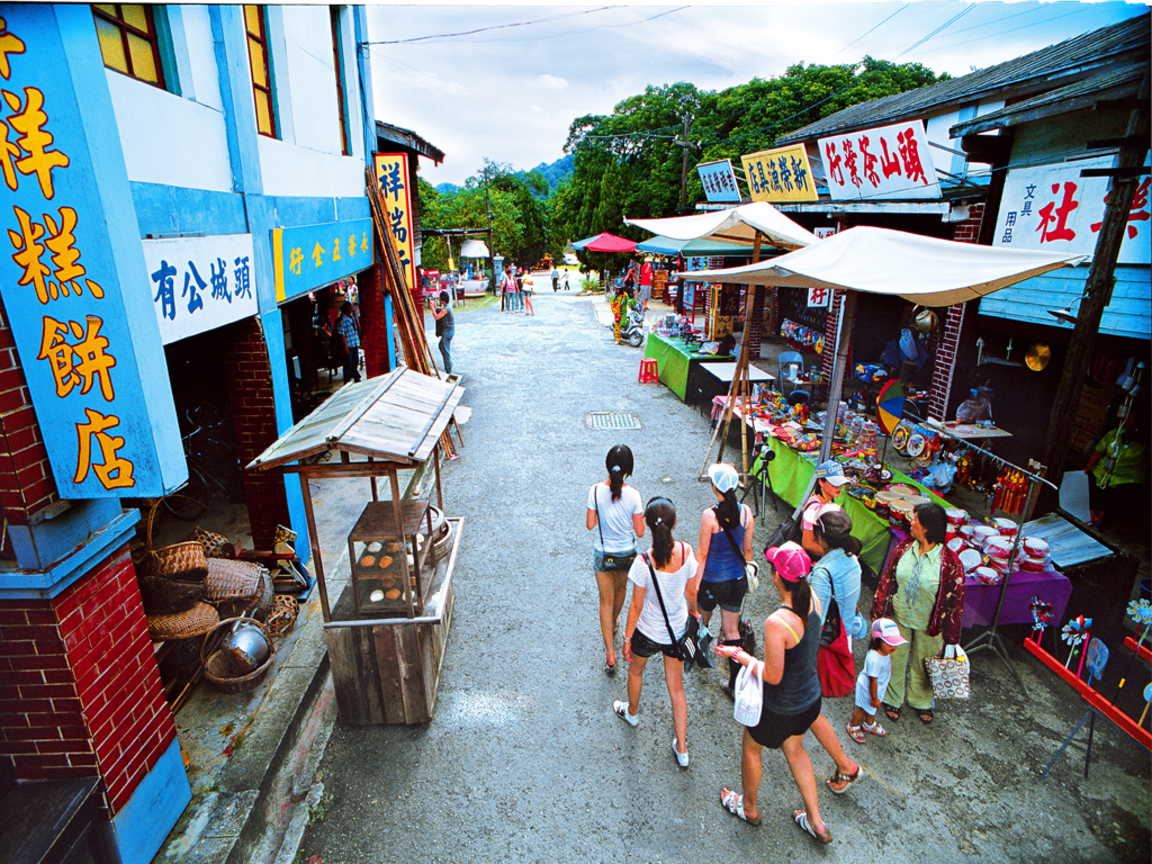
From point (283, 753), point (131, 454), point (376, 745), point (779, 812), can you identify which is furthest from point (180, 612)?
point (779, 812)

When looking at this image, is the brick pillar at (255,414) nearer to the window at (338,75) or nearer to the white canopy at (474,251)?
the window at (338,75)

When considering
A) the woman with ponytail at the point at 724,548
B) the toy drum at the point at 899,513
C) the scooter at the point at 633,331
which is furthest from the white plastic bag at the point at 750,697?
the scooter at the point at 633,331

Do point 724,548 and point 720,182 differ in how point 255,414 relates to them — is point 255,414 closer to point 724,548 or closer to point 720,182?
point 724,548

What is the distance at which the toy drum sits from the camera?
5398 mm

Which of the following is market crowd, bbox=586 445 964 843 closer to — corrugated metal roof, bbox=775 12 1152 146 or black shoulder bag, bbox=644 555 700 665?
black shoulder bag, bbox=644 555 700 665

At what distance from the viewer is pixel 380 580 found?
13.9 feet

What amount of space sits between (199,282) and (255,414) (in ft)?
5.13

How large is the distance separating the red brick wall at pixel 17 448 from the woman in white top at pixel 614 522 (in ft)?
10.3

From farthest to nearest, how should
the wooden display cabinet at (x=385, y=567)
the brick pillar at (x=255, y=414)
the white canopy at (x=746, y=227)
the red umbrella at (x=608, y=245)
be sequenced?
the red umbrella at (x=608, y=245) < the white canopy at (x=746, y=227) < the brick pillar at (x=255, y=414) < the wooden display cabinet at (x=385, y=567)

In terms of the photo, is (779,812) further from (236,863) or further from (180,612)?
(180,612)

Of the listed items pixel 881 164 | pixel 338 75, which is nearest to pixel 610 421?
pixel 881 164

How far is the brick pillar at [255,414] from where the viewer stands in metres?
5.33

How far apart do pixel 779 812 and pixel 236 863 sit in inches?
126

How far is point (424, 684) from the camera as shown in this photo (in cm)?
425
